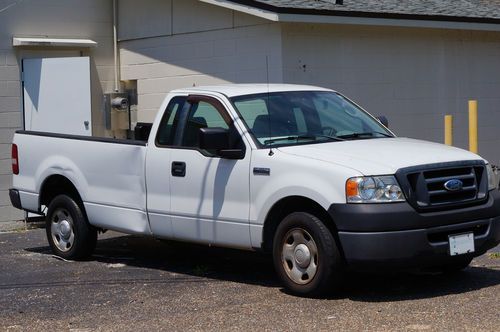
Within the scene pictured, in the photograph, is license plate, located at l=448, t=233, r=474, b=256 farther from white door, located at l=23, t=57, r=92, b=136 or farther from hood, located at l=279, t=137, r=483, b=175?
white door, located at l=23, t=57, r=92, b=136

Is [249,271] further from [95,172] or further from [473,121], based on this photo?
[473,121]

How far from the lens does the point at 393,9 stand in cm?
1309

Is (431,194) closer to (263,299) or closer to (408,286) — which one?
(408,286)

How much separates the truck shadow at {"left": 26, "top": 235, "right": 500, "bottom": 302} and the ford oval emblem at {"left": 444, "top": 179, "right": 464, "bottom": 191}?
90 cm

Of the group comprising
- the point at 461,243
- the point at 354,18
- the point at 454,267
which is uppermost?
the point at 354,18

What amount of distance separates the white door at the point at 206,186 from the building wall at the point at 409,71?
3.24 m

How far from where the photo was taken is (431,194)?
7664 mm

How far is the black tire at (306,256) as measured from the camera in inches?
300

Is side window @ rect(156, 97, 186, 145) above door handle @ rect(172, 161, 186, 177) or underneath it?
above

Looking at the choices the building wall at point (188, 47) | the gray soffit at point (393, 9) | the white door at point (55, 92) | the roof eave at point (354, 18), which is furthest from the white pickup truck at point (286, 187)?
the white door at point (55, 92)

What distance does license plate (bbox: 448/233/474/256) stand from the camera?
772 cm

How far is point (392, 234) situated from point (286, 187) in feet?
3.38

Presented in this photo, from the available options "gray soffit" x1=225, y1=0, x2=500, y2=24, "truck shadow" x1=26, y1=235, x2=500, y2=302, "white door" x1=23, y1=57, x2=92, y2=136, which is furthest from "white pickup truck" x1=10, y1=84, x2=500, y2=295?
"white door" x1=23, y1=57, x2=92, y2=136

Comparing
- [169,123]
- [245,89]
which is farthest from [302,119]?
[169,123]
